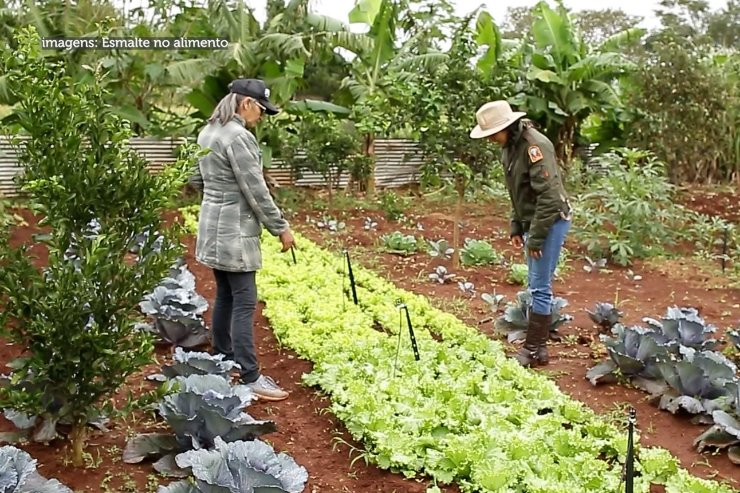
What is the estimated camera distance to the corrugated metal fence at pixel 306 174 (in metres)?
12.7

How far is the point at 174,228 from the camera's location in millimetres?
3592

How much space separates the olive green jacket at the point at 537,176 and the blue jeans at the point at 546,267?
7 centimetres

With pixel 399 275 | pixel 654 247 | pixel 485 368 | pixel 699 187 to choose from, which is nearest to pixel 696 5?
pixel 699 187

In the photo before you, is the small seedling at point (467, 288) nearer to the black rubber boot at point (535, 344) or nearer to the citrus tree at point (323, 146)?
the black rubber boot at point (535, 344)

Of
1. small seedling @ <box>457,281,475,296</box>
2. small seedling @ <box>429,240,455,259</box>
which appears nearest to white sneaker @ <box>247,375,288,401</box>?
small seedling @ <box>457,281,475,296</box>

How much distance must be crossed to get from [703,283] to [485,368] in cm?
434

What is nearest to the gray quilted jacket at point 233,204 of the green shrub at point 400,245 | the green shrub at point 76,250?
the green shrub at point 76,250

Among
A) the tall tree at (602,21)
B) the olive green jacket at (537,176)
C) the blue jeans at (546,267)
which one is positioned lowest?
the blue jeans at (546,267)

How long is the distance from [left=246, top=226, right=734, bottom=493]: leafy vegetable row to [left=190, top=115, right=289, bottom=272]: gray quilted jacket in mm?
972

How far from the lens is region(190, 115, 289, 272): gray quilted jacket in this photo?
4.50m

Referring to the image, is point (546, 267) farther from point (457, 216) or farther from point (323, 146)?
point (323, 146)

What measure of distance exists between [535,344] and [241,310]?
219 centimetres

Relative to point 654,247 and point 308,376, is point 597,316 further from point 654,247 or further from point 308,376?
point 654,247

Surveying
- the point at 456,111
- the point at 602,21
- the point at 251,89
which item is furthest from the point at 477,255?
the point at 602,21
